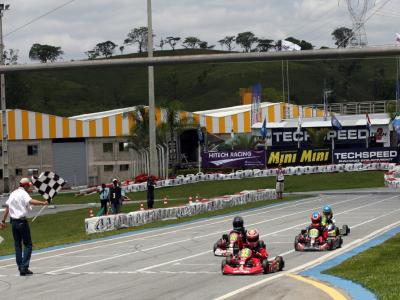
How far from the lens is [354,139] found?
2825 inches

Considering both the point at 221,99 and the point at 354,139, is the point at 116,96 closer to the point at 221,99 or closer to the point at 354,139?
the point at 221,99

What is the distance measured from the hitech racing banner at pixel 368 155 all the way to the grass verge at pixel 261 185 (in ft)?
8.11

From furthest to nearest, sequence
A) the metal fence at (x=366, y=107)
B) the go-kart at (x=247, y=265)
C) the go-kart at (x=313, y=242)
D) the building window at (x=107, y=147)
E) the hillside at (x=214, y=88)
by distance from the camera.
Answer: the hillside at (x=214, y=88) → the metal fence at (x=366, y=107) → the building window at (x=107, y=147) → the go-kart at (x=313, y=242) → the go-kart at (x=247, y=265)

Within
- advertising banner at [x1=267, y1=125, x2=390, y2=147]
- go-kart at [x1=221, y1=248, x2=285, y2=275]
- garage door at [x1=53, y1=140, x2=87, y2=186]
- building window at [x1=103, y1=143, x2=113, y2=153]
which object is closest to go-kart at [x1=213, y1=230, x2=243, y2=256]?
go-kart at [x1=221, y1=248, x2=285, y2=275]

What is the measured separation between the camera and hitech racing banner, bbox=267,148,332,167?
6425 centimetres

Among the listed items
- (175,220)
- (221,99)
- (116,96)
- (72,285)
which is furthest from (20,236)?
(116,96)

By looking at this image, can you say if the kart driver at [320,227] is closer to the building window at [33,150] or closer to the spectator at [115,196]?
the spectator at [115,196]

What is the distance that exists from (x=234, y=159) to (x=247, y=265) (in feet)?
161

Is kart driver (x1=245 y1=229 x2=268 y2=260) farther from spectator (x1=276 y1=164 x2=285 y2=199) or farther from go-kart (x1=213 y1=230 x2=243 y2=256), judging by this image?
spectator (x1=276 y1=164 x2=285 y2=199)

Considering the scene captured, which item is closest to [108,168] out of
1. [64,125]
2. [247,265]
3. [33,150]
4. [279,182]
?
[64,125]

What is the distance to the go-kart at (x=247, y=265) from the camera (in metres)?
15.5

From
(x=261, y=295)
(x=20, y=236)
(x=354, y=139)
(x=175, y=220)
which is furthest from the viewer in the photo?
(x=354, y=139)

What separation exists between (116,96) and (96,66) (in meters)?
176

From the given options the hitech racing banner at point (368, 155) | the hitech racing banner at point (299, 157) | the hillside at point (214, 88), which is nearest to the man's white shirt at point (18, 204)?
the hitech racing banner at point (299, 157)
